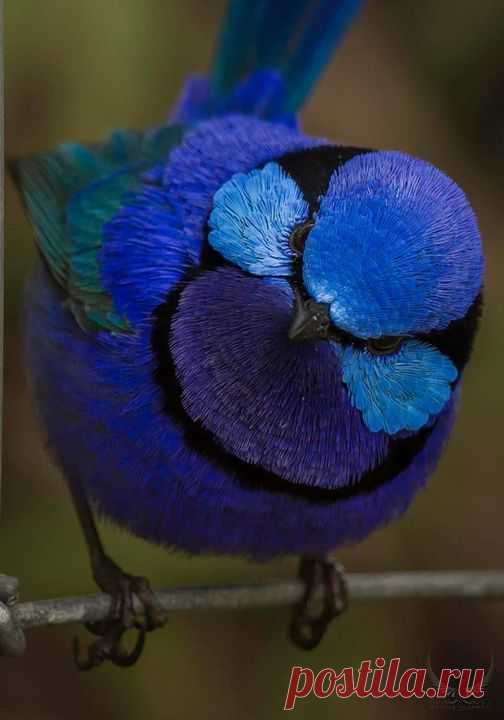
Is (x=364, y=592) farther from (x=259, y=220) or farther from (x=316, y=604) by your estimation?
(x=259, y=220)

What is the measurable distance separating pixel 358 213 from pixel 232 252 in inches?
10.8

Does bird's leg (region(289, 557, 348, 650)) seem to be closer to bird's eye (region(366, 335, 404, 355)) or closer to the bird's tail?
bird's eye (region(366, 335, 404, 355))

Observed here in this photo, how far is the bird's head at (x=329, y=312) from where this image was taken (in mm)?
2340

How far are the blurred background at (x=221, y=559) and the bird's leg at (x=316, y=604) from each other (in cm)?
39

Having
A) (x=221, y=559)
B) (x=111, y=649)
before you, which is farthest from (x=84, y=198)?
(x=221, y=559)

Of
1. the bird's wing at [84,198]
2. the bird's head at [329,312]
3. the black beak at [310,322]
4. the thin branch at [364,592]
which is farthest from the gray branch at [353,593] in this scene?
the black beak at [310,322]

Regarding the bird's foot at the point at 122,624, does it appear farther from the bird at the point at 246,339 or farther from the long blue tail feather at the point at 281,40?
the long blue tail feather at the point at 281,40

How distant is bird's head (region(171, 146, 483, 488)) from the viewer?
2.34 metres

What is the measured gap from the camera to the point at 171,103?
4.15 meters

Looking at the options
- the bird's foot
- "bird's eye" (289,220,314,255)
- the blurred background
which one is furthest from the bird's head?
the blurred background

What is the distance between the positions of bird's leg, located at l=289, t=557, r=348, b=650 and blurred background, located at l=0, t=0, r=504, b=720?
393mm

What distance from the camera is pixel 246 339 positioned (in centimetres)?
252

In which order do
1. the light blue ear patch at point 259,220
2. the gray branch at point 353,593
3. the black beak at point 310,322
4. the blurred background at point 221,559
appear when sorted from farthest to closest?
the blurred background at point 221,559
the gray branch at point 353,593
the light blue ear patch at point 259,220
the black beak at point 310,322

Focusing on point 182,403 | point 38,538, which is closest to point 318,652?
point 38,538
